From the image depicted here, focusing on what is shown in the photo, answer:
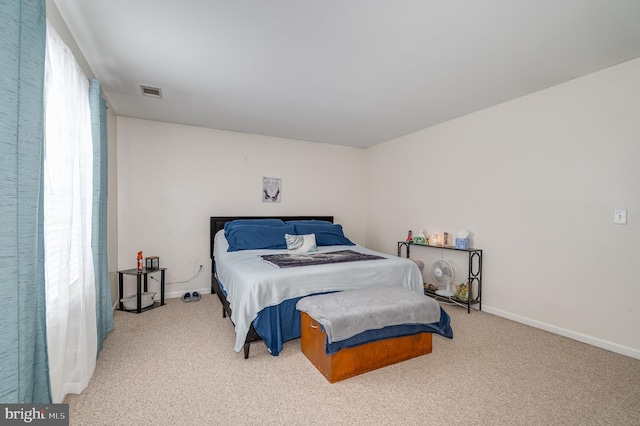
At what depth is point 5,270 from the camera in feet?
3.49

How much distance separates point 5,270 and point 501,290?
397 cm

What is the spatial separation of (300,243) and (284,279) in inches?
50.3

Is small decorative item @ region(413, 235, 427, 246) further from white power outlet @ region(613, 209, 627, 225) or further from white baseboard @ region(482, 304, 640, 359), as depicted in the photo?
white power outlet @ region(613, 209, 627, 225)

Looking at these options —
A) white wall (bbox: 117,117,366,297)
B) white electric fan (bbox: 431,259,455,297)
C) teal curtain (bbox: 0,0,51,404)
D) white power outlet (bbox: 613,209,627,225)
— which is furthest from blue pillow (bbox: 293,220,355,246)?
teal curtain (bbox: 0,0,51,404)

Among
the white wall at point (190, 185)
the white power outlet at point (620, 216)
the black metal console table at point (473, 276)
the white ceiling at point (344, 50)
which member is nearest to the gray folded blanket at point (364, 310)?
the black metal console table at point (473, 276)

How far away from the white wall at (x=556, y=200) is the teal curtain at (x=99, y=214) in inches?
150

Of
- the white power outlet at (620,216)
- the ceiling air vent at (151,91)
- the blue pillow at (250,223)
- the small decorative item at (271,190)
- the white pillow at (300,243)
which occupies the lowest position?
the white pillow at (300,243)

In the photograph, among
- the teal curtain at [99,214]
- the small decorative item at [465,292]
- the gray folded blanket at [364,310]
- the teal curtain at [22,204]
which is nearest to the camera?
the teal curtain at [22,204]

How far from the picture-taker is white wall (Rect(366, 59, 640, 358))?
2.41 m

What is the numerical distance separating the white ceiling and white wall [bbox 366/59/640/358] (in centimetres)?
28

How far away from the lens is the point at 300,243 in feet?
12.1

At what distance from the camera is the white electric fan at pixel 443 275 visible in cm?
359

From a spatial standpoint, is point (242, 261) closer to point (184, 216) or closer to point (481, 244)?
point (184, 216)

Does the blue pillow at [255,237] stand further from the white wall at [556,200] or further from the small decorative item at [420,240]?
the white wall at [556,200]
